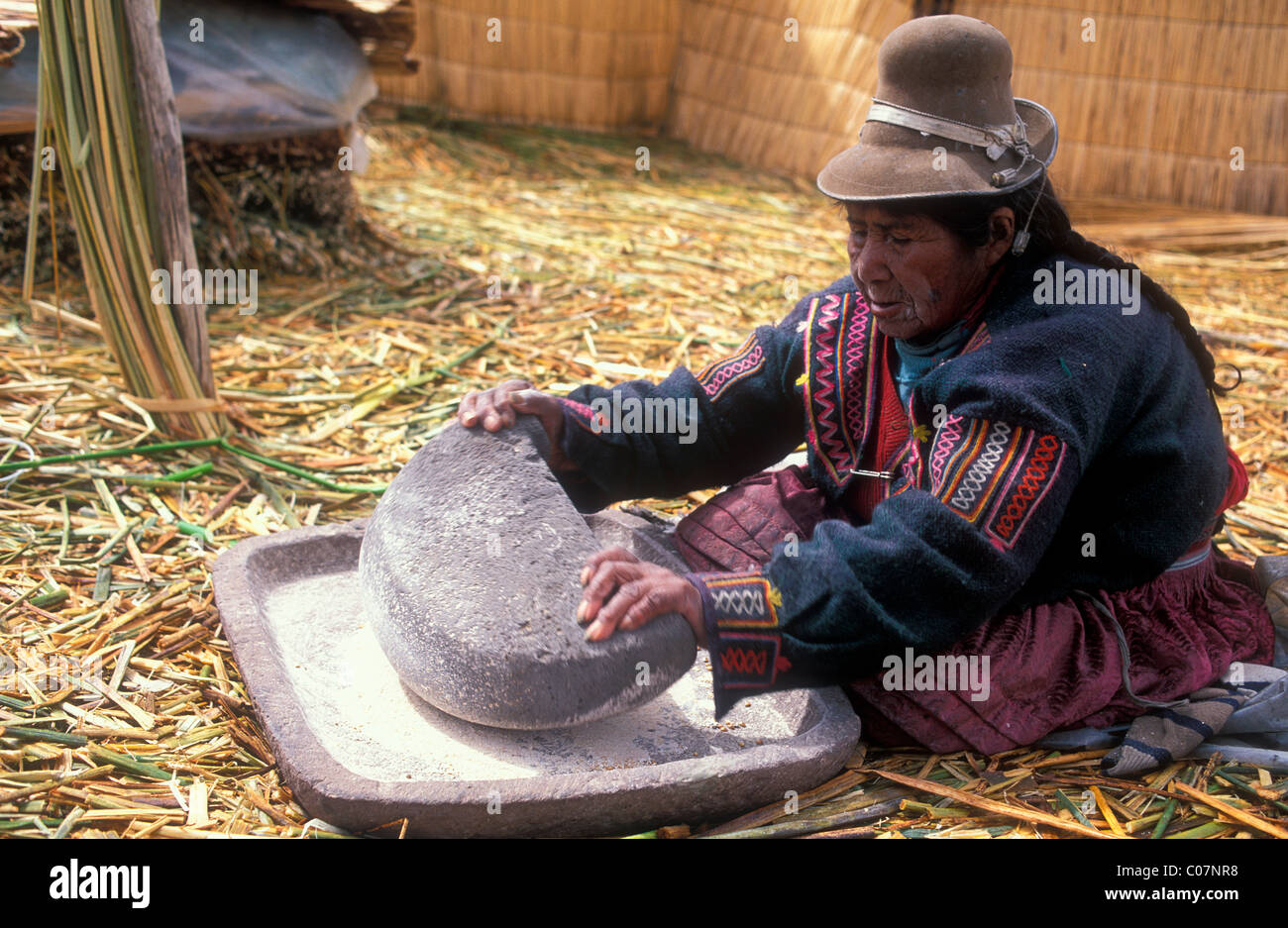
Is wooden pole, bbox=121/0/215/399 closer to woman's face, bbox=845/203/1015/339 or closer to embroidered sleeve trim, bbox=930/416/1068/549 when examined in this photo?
woman's face, bbox=845/203/1015/339

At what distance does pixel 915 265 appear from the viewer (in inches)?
92.9

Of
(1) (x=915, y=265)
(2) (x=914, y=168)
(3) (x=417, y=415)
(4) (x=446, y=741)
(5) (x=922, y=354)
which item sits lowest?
(4) (x=446, y=741)

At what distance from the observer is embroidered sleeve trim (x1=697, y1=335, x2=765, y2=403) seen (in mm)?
2928

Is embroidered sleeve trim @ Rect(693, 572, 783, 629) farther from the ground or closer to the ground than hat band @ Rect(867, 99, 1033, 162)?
closer to the ground

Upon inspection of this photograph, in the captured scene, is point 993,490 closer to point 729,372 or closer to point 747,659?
point 747,659

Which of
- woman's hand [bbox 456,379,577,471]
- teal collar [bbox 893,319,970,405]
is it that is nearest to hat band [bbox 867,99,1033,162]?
teal collar [bbox 893,319,970,405]

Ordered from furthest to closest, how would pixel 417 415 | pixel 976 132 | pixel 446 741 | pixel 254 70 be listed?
pixel 254 70, pixel 417 415, pixel 446 741, pixel 976 132

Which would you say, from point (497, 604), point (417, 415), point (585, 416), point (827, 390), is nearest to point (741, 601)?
point (497, 604)

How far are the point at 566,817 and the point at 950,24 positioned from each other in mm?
1592

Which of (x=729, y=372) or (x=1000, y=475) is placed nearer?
(x=1000, y=475)

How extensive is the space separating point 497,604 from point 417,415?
1.95 metres

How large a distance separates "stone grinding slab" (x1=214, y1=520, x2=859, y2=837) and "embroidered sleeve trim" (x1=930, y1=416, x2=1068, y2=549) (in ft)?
1.70

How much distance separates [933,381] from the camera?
2.41m

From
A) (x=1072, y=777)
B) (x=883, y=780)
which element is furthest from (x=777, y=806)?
(x=1072, y=777)
